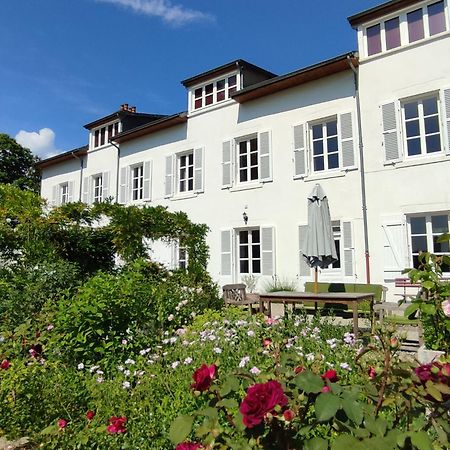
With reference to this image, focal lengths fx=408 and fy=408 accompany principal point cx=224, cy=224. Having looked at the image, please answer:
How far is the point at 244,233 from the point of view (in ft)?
44.4

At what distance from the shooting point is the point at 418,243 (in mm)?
10070

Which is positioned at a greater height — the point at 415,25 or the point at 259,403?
the point at 415,25

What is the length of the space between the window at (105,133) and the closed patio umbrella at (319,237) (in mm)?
13064

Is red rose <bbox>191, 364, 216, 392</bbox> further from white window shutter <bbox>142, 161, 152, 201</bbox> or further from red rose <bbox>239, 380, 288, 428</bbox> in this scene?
white window shutter <bbox>142, 161, 152, 201</bbox>

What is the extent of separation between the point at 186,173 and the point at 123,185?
3483mm

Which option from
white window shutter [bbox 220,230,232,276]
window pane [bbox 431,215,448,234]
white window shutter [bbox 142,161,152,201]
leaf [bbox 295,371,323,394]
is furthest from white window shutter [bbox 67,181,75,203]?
leaf [bbox 295,371,323,394]

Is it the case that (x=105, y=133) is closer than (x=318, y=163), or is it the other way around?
(x=318, y=163)

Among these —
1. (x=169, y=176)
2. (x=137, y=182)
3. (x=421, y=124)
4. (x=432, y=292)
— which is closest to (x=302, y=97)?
(x=421, y=124)

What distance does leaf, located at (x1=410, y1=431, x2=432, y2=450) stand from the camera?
106 cm

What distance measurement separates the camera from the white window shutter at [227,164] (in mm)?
13719

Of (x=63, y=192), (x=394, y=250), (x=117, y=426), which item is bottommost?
(x=117, y=426)

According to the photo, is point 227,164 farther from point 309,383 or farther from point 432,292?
point 309,383

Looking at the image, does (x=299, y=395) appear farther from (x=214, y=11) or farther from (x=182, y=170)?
(x=182, y=170)

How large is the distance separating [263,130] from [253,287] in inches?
196
